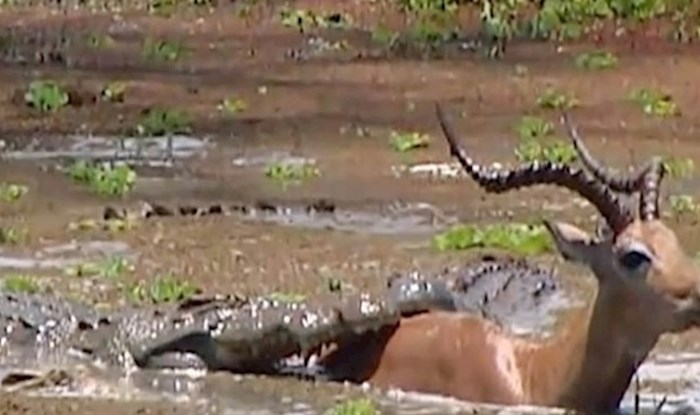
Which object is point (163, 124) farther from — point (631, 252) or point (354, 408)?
point (631, 252)

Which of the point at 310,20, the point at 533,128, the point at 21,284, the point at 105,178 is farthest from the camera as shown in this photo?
the point at 310,20

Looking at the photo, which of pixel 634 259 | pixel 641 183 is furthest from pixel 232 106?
pixel 634 259

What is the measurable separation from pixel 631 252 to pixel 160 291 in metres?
3.39

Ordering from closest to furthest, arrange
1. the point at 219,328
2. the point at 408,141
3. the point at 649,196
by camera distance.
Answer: the point at 649,196 → the point at 219,328 → the point at 408,141

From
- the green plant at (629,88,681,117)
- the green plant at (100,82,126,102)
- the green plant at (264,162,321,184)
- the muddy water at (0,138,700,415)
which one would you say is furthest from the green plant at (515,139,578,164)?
the muddy water at (0,138,700,415)

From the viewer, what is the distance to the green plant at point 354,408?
9.44m

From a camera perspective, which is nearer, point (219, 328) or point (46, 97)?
point (219, 328)

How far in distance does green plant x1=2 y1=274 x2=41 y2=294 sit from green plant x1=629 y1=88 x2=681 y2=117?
8041 mm

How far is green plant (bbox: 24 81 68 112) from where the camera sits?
65.9ft

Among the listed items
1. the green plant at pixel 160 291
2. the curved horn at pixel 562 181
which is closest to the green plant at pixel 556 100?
the green plant at pixel 160 291

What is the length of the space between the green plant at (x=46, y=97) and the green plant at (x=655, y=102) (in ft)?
15.3

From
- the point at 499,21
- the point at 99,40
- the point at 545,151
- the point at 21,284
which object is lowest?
the point at 21,284

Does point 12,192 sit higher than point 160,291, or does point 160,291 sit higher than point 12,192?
point 12,192

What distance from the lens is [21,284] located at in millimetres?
11836
